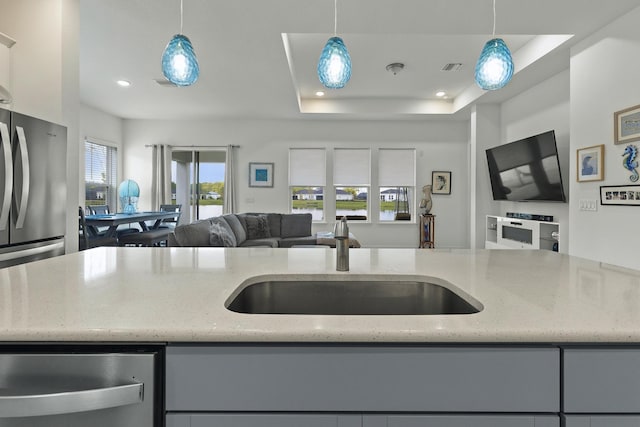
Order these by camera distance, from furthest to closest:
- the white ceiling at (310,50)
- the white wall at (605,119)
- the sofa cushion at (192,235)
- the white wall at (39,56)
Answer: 1. the sofa cushion at (192,235)
2. the white wall at (605,119)
3. the white ceiling at (310,50)
4. the white wall at (39,56)

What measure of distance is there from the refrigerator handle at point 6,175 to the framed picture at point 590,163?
15.3 feet

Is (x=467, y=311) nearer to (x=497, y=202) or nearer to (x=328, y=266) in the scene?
(x=328, y=266)

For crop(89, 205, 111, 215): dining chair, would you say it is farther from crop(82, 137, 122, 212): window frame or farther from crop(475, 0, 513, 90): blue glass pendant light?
crop(475, 0, 513, 90): blue glass pendant light

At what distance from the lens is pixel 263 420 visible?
2.29 feet

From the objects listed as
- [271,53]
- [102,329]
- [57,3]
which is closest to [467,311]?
[102,329]

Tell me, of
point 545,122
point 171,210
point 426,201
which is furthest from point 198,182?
point 545,122

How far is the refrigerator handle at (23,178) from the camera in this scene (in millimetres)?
2078

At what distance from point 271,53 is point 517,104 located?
3.91 meters

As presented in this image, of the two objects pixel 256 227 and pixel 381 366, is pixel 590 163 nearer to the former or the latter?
pixel 381 366

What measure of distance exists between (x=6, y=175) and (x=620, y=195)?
465cm

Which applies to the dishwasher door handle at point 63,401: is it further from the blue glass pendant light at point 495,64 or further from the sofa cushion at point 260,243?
the sofa cushion at point 260,243

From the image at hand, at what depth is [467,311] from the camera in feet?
3.46

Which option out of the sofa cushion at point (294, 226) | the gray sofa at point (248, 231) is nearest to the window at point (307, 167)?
the sofa cushion at point (294, 226)

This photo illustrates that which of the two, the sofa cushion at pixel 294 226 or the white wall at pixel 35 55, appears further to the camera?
the sofa cushion at pixel 294 226
